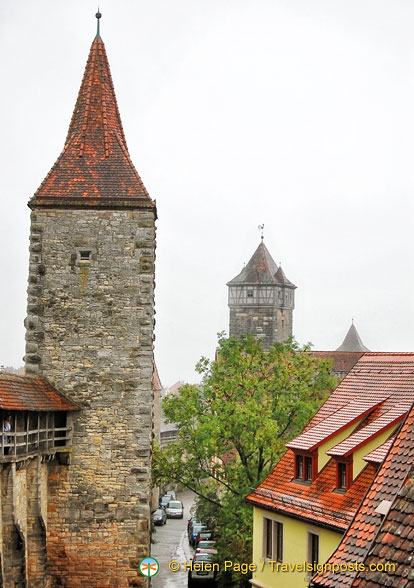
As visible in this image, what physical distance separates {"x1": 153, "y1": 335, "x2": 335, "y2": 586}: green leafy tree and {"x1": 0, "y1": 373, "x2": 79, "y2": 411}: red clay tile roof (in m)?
6.12

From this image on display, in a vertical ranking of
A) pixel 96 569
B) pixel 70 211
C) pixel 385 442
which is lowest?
pixel 96 569

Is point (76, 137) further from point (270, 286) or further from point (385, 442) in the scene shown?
point (270, 286)

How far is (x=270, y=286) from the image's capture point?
77062 millimetres

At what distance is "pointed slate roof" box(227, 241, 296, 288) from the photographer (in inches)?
3046

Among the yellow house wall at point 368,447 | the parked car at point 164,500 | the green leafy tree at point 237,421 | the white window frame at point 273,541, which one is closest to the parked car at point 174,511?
the parked car at point 164,500

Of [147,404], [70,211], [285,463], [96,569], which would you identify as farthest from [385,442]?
[70,211]

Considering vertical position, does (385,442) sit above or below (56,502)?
above

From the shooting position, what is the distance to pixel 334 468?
57.2 ft

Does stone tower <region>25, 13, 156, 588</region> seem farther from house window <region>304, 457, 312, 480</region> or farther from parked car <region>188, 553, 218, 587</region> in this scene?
parked car <region>188, 553, 218, 587</region>

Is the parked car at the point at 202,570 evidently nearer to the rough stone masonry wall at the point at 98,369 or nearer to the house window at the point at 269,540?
the rough stone masonry wall at the point at 98,369

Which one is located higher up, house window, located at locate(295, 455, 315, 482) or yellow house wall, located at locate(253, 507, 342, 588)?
house window, located at locate(295, 455, 315, 482)

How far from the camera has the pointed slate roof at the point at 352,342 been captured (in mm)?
90312

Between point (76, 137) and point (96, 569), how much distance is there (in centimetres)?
996

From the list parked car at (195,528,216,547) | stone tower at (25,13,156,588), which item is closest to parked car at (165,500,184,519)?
parked car at (195,528,216,547)
